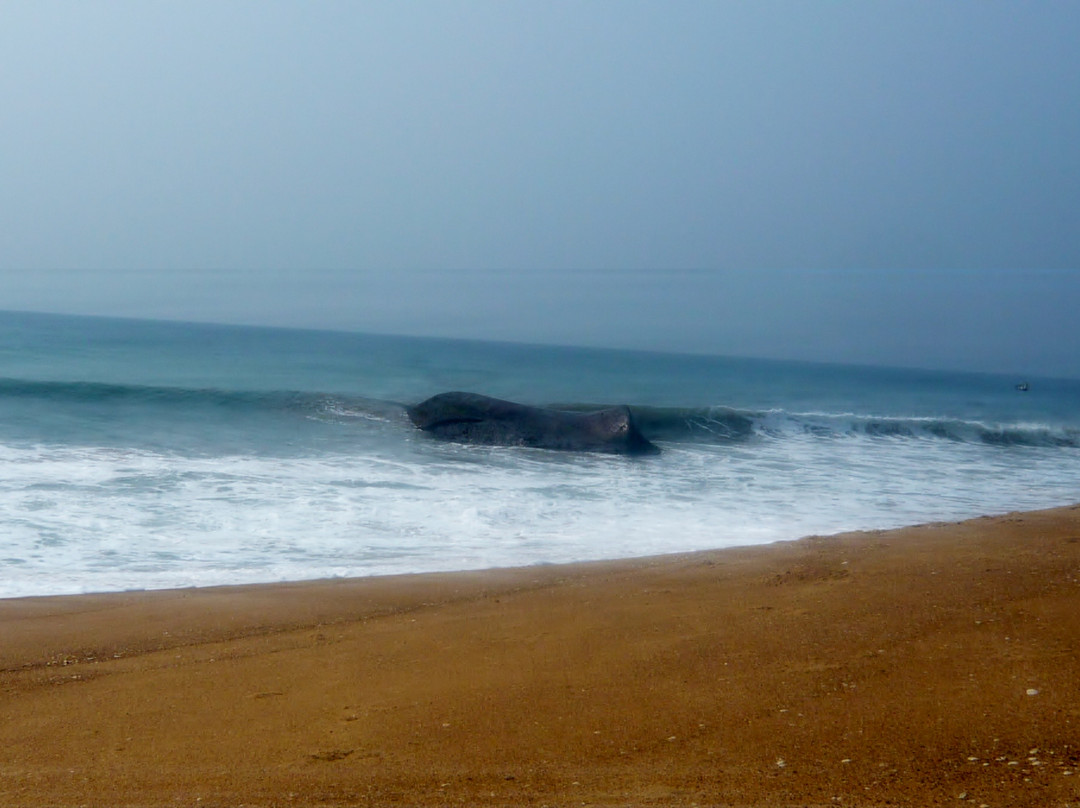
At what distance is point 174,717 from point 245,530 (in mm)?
4148

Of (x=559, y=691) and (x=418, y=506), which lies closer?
(x=559, y=691)

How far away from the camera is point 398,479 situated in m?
10.7

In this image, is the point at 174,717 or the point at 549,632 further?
the point at 549,632

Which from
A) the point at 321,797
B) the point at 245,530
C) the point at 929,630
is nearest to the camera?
the point at 321,797

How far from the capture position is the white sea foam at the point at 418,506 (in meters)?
6.83

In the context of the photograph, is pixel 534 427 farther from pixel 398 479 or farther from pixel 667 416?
pixel 667 416

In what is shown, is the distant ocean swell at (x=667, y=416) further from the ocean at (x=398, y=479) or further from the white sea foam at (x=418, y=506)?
the white sea foam at (x=418, y=506)

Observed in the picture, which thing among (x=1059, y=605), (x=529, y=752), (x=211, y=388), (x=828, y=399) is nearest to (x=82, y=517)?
(x=529, y=752)

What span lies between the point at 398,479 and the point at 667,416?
9716mm

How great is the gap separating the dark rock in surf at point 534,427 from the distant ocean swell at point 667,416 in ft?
7.26

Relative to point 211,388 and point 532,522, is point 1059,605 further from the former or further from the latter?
point 211,388

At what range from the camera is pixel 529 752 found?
332cm

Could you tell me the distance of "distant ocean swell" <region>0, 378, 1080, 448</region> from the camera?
1789 cm

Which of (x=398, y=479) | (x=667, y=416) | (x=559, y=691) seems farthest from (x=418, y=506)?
(x=667, y=416)
